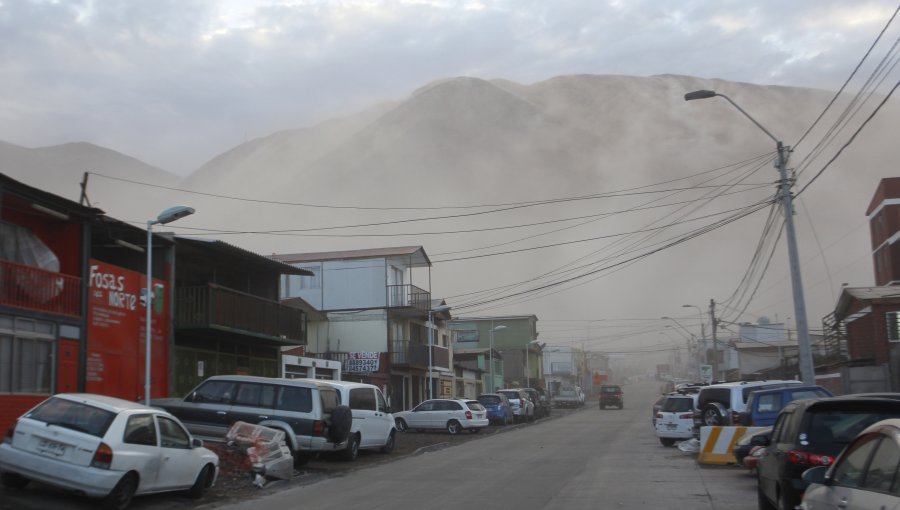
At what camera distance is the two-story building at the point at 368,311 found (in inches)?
1922

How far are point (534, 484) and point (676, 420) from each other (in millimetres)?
12196

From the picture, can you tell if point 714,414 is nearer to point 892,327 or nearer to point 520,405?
point 892,327

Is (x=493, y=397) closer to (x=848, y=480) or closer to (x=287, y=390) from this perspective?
(x=287, y=390)

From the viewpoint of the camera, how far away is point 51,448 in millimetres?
11820

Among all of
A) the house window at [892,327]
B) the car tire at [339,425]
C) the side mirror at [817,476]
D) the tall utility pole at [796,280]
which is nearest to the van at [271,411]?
the car tire at [339,425]

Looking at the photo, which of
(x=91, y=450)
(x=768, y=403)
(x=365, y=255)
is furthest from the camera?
(x=365, y=255)

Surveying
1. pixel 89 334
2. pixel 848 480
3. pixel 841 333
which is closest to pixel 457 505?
pixel 848 480

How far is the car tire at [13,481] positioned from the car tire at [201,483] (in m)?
2.57

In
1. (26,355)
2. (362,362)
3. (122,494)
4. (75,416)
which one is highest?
(362,362)

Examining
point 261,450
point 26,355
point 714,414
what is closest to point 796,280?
point 714,414

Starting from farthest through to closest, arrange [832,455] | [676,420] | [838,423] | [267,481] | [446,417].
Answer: [446,417] < [676,420] < [267,481] < [838,423] < [832,455]

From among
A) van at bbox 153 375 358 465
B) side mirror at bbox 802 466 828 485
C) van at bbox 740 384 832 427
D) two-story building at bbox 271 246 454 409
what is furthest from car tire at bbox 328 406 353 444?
two-story building at bbox 271 246 454 409

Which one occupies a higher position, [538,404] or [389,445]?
[538,404]

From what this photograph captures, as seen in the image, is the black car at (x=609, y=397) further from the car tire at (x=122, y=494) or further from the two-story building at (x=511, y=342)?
the car tire at (x=122, y=494)
